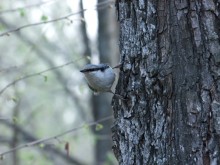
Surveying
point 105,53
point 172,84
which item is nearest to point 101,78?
point 172,84

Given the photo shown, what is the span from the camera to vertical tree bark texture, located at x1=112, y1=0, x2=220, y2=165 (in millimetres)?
2299

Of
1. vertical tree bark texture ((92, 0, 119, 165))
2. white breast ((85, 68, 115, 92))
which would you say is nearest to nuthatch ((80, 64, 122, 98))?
white breast ((85, 68, 115, 92))

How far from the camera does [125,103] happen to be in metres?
2.54

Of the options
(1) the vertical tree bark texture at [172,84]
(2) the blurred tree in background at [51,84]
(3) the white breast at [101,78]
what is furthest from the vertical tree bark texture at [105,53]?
(1) the vertical tree bark texture at [172,84]

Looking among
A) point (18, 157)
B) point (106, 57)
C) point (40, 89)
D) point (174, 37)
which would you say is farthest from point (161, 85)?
point (40, 89)

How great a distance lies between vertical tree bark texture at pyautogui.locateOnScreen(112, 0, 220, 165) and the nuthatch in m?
0.20

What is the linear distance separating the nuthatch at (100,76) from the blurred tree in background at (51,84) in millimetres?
818

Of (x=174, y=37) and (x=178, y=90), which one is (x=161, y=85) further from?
(x=174, y=37)

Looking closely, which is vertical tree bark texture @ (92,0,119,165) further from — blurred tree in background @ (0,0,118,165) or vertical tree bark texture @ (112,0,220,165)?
vertical tree bark texture @ (112,0,220,165)

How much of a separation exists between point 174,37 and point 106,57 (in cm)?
442

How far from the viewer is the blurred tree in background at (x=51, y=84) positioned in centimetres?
399

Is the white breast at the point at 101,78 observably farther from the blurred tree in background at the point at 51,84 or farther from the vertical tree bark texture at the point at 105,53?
the vertical tree bark texture at the point at 105,53

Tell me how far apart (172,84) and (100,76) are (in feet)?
1.57

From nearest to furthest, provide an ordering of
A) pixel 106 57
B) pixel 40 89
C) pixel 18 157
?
pixel 106 57 → pixel 18 157 → pixel 40 89
